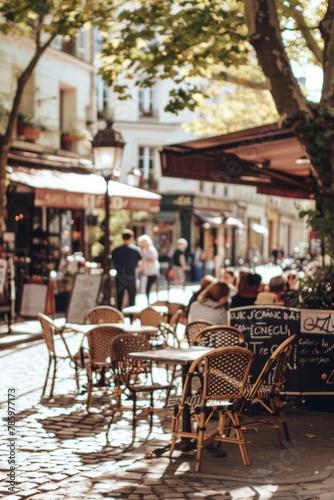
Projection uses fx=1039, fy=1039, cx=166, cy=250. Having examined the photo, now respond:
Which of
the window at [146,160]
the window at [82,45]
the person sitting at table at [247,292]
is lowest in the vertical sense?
the person sitting at table at [247,292]

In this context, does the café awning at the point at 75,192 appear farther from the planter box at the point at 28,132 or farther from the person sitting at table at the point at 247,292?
the person sitting at table at the point at 247,292

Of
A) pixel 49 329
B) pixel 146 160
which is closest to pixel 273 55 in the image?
pixel 49 329

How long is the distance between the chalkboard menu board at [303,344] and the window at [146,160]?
4137 centimetres

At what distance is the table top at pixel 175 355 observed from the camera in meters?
8.91

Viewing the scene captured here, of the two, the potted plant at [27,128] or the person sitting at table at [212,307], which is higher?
the potted plant at [27,128]

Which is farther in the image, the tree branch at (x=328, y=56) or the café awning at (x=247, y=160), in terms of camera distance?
the café awning at (x=247, y=160)

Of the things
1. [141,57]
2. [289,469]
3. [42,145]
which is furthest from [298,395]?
[42,145]

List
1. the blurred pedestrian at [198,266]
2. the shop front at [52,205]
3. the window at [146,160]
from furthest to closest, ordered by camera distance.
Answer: the window at [146,160], the blurred pedestrian at [198,266], the shop front at [52,205]

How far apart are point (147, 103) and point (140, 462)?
1813 inches

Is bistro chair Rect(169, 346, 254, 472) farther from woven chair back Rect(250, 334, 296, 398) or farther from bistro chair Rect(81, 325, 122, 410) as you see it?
bistro chair Rect(81, 325, 122, 410)

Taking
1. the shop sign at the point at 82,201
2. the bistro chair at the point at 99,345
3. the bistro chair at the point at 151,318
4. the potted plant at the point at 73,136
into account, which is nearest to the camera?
the bistro chair at the point at 99,345

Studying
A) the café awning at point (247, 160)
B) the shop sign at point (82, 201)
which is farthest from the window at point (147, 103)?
the café awning at point (247, 160)

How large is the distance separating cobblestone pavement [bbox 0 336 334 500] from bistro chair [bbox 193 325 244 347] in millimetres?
903

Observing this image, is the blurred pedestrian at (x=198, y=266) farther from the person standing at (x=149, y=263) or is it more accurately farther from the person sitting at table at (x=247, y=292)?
the person sitting at table at (x=247, y=292)
